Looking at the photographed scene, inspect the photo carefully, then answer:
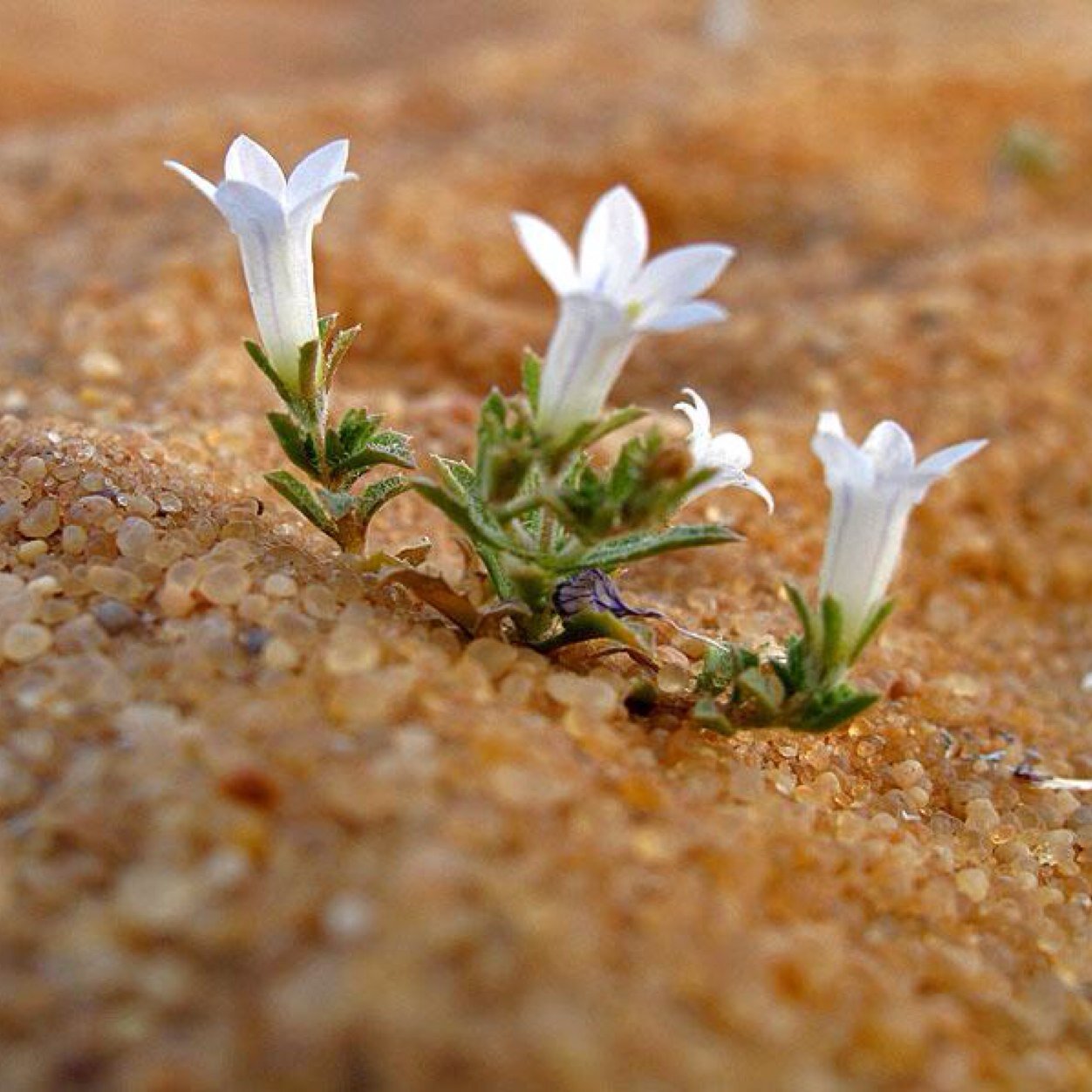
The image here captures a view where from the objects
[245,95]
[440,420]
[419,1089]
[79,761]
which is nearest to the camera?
[419,1089]

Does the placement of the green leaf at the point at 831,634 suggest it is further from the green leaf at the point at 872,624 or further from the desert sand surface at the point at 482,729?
the desert sand surface at the point at 482,729

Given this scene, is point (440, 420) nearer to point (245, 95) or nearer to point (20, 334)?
point (20, 334)

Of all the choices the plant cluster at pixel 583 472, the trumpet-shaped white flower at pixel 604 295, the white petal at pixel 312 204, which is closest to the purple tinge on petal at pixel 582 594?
the plant cluster at pixel 583 472

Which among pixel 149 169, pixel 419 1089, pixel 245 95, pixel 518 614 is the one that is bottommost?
pixel 419 1089

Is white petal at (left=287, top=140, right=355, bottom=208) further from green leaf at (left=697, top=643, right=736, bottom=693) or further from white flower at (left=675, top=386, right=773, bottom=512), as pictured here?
green leaf at (left=697, top=643, right=736, bottom=693)

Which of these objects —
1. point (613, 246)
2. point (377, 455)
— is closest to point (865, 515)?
point (613, 246)

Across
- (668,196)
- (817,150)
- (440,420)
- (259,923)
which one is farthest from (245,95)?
(259,923)

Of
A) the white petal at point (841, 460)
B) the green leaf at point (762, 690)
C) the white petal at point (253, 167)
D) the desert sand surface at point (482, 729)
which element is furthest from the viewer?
the white petal at point (253, 167)

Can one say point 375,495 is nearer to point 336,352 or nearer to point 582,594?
point 336,352
